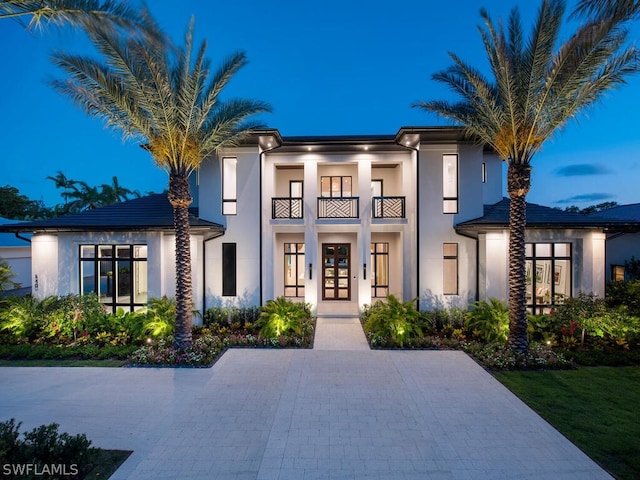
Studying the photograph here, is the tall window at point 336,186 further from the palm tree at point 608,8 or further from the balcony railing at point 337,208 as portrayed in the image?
the palm tree at point 608,8

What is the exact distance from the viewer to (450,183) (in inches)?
473

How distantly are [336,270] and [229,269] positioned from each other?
212 inches

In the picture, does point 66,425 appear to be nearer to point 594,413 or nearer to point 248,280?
point 248,280

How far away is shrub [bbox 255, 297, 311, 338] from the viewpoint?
9.85m

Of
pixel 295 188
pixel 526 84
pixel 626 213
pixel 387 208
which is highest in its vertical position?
pixel 526 84

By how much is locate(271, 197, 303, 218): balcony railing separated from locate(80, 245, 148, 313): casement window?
5004 millimetres

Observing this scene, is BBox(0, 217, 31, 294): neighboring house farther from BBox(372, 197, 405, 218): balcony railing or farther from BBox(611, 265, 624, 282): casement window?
BBox(611, 265, 624, 282): casement window

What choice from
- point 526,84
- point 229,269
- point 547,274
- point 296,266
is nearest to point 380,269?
point 296,266

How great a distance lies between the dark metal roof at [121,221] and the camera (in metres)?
10.5

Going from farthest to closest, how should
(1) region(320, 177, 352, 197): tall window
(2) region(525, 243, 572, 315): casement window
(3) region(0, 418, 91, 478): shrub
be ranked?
(1) region(320, 177, 352, 197): tall window → (2) region(525, 243, 572, 315): casement window → (3) region(0, 418, 91, 478): shrub

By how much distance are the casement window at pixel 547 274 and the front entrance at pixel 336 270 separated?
292 inches

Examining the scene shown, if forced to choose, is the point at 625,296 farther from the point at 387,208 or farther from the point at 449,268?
the point at 387,208

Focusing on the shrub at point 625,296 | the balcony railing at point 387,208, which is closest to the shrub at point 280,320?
the balcony railing at point 387,208

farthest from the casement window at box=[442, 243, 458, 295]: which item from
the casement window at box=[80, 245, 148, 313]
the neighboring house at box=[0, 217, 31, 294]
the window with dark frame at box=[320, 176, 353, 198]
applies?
the neighboring house at box=[0, 217, 31, 294]
